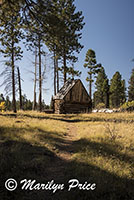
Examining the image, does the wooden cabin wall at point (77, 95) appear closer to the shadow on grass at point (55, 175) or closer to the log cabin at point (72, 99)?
the log cabin at point (72, 99)

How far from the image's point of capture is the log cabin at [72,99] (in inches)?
806

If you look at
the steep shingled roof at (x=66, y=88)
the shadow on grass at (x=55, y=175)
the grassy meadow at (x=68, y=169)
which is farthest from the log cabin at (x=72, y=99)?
the shadow on grass at (x=55, y=175)

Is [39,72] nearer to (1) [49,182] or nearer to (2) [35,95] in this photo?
(2) [35,95]

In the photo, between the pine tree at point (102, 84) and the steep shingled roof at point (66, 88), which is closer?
the steep shingled roof at point (66, 88)

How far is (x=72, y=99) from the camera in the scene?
820 inches

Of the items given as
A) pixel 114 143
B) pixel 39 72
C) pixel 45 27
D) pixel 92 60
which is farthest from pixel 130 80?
pixel 114 143

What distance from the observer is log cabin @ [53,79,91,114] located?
2048 cm

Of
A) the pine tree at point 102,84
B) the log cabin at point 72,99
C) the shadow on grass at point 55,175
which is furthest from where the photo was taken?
the pine tree at point 102,84

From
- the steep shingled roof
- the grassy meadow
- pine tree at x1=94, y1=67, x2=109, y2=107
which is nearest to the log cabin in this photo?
the steep shingled roof

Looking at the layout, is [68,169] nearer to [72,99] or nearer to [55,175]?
[55,175]

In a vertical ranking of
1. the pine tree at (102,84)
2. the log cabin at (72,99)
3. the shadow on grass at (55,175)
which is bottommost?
the shadow on grass at (55,175)

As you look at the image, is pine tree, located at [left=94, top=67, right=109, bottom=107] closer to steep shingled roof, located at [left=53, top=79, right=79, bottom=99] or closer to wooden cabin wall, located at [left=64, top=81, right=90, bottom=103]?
wooden cabin wall, located at [left=64, top=81, right=90, bottom=103]

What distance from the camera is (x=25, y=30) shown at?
1084 centimetres

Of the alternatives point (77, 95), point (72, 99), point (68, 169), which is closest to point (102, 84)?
point (77, 95)
